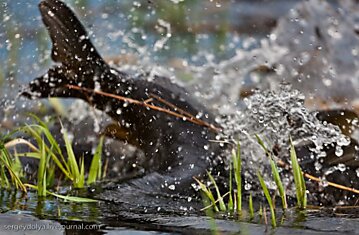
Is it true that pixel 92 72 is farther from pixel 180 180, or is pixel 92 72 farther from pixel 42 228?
pixel 42 228

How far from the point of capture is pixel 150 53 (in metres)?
3.74

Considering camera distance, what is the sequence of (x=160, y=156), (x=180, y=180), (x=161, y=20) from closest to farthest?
1. (x=180, y=180)
2. (x=160, y=156)
3. (x=161, y=20)

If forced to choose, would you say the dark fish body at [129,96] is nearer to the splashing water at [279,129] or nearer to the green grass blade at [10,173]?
the splashing water at [279,129]

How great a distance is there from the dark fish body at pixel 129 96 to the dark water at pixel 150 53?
14.7 inches

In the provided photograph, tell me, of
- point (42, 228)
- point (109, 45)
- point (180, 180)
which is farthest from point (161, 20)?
point (42, 228)

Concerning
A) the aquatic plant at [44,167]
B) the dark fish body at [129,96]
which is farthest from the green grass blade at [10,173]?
the dark fish body at [129,96]

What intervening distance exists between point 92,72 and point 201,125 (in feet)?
1.57

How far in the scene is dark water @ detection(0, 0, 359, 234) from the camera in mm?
1776

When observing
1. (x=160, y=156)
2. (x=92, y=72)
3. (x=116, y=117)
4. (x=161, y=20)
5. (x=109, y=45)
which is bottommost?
(x=160, y=156)

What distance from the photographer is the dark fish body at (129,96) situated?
2693 mm

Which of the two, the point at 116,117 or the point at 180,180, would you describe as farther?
the point at 116,117

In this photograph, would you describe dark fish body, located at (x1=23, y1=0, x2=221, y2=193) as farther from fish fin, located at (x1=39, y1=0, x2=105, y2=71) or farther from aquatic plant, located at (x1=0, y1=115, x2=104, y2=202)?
aquatic plant, located at (x1=0, y1=115, x2=104, y2=202)

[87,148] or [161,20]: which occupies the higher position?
[161,20]

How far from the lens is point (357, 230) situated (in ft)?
5.53
